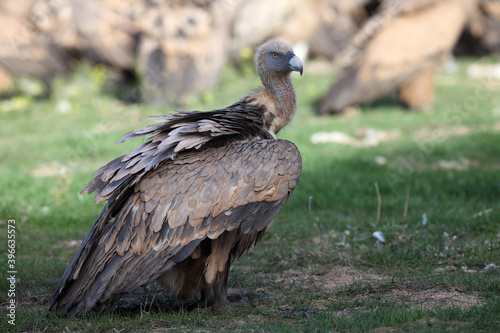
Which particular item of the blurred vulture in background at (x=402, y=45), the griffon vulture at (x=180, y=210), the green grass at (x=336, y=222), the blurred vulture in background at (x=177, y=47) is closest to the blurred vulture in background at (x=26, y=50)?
the green grass at (x=336, y=222)

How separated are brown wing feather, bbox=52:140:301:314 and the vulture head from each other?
95 cm

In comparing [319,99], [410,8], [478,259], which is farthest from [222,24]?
[478,259]

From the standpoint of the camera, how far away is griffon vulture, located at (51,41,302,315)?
4336 millimetres

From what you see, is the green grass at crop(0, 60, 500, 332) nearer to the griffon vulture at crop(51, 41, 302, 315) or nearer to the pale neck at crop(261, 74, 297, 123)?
the griffon vulture at crop(51, 41, 302, 315)

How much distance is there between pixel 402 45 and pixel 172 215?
8.04 m

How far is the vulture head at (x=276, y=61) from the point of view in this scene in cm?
520

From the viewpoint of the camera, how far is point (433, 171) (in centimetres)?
852

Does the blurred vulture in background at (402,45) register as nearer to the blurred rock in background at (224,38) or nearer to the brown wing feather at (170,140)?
the blurred rock in background at (224,38)

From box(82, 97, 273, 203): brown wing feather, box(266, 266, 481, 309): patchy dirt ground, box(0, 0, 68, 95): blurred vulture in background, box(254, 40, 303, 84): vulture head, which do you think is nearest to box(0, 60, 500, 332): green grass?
box(266, 266, 481, 309): patchy dirt ground

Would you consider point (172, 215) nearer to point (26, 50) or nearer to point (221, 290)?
point (221, 290)

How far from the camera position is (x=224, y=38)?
13555mm

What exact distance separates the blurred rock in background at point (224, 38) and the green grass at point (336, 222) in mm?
619

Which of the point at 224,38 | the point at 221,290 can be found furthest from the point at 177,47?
the point at 221,290

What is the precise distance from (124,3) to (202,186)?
11.2 metres
